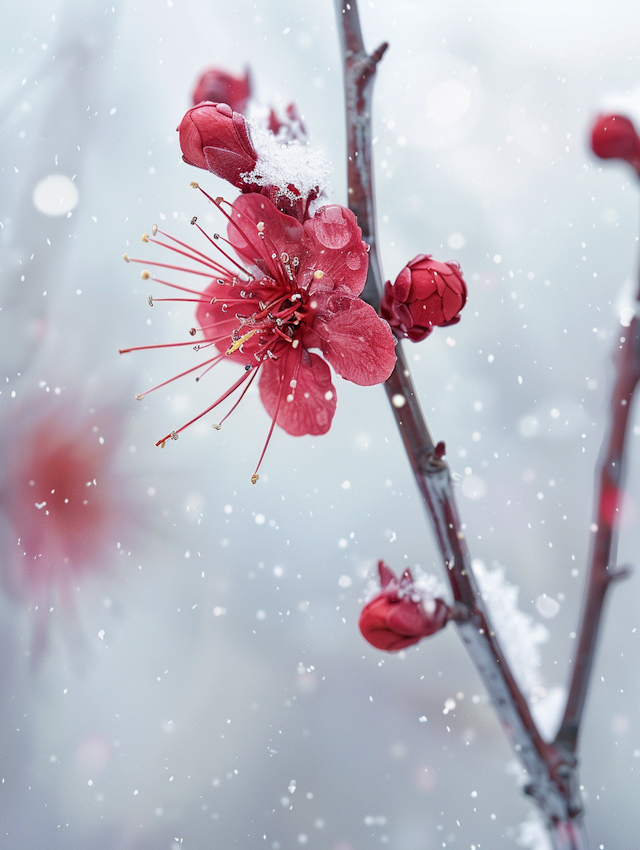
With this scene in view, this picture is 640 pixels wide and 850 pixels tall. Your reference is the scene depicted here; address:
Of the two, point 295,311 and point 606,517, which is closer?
point 295,311

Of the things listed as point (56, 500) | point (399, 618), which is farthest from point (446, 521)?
point (56, 500)

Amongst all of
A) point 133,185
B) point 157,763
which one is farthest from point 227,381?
point 157,763

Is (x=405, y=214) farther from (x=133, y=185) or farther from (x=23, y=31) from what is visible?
(x=23, y=31)

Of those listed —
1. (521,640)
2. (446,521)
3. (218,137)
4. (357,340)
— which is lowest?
(521,640)

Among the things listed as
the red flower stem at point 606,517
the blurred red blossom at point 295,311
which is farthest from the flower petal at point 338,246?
the red flower stem at point 606,517

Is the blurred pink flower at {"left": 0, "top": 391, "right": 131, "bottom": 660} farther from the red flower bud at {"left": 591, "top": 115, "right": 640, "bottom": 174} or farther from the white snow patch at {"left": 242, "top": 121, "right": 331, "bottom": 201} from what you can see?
the red flower bud at {"left": 591, "top": 115, "right": 640, "bottom": 174}

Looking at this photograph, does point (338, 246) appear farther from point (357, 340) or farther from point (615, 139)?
point (615, 139)

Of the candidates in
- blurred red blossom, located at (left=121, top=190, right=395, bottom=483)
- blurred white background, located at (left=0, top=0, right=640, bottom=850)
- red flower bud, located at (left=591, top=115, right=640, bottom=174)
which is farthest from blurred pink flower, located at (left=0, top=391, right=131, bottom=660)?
red flower bud, located at (left=591, top=115, right=640, bottom=174)
